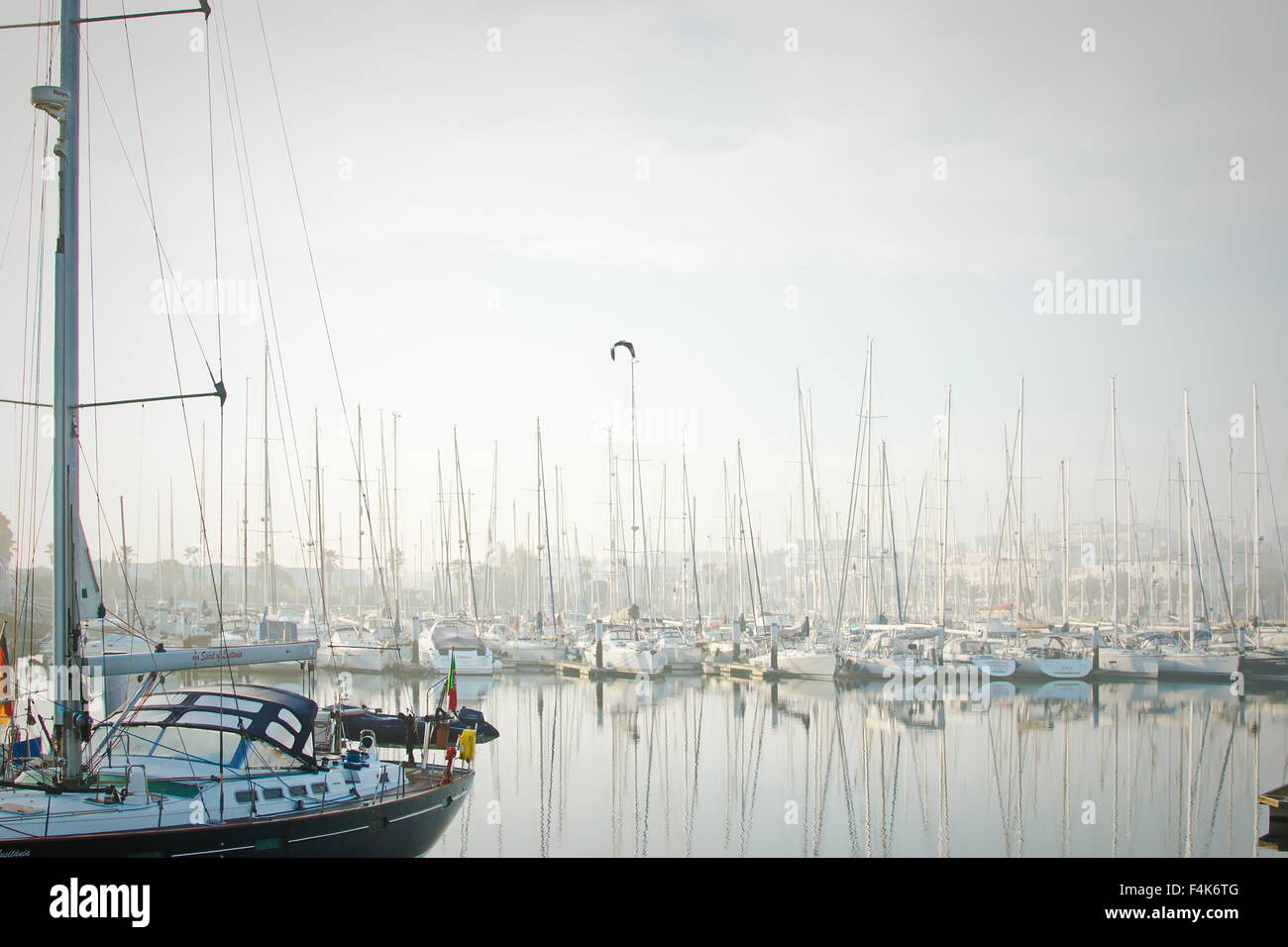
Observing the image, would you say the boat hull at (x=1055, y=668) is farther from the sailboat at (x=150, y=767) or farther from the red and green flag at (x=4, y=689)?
the red and green flag at (x=4, y=689)

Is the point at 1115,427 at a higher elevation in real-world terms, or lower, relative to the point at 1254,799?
higher

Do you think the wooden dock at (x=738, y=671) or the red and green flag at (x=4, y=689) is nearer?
the red and green flag at (x=4, y=689)

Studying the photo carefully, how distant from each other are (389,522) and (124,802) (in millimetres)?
52939

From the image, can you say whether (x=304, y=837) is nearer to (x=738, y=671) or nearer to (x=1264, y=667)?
(x=738, y=671)

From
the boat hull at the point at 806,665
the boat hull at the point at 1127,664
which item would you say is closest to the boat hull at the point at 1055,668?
the boat hull at the point at 1127,664

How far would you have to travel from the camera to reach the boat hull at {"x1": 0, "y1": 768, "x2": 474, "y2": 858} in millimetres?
15531

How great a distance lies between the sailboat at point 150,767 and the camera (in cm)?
1625

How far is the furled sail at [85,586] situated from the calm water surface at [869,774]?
8.44 metres

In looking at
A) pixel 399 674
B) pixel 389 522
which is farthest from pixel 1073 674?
pixel 389 522

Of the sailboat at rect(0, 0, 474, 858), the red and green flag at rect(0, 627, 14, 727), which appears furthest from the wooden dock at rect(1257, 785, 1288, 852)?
the red and green flag at rect(0, 627, 14, 727)

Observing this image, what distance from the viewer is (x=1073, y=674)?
54.0 m

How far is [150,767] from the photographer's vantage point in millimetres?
18281
